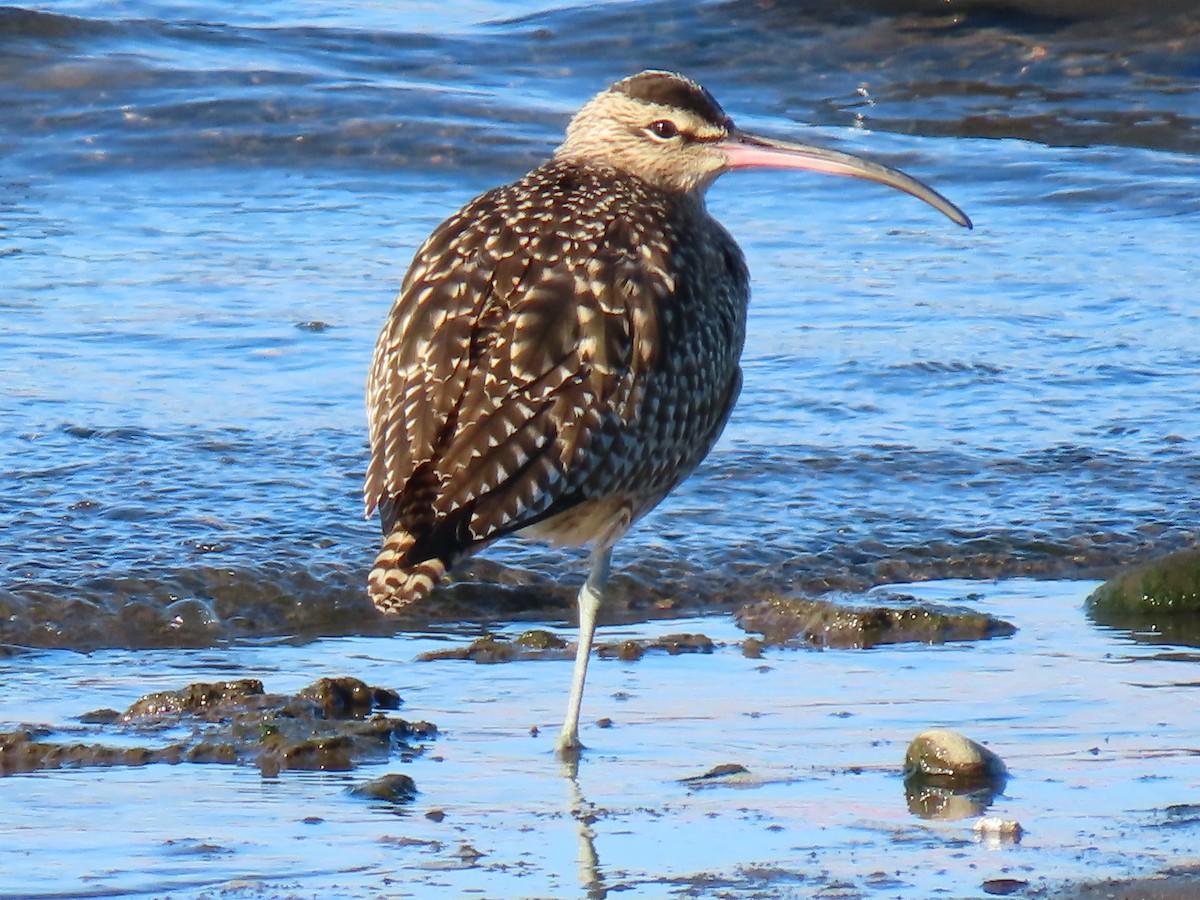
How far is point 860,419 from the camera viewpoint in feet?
26.8

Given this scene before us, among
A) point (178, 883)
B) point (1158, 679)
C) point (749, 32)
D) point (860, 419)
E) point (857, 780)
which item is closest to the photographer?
point (178, 883)

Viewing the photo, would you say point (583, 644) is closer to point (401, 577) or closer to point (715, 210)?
point (401, 577)

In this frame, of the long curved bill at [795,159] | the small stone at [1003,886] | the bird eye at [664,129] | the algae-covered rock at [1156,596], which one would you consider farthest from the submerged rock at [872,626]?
the small stone at [1003,886]

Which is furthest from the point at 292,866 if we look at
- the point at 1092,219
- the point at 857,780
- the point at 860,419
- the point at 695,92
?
the point at 1092,219

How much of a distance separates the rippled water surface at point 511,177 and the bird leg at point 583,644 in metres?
0.53

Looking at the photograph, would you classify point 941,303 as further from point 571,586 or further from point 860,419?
point 571,586

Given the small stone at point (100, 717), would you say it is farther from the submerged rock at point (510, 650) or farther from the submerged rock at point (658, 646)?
the submerged rock at point (658, 646)

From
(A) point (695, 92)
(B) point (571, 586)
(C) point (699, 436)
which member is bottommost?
(B) point (571, 586)

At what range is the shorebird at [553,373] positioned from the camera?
4.88 metres

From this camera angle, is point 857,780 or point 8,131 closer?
point 857,780

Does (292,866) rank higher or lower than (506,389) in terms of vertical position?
lower

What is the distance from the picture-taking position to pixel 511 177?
492 inches

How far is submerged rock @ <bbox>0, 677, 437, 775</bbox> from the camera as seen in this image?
491 centimetres

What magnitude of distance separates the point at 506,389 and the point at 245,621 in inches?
64.9
